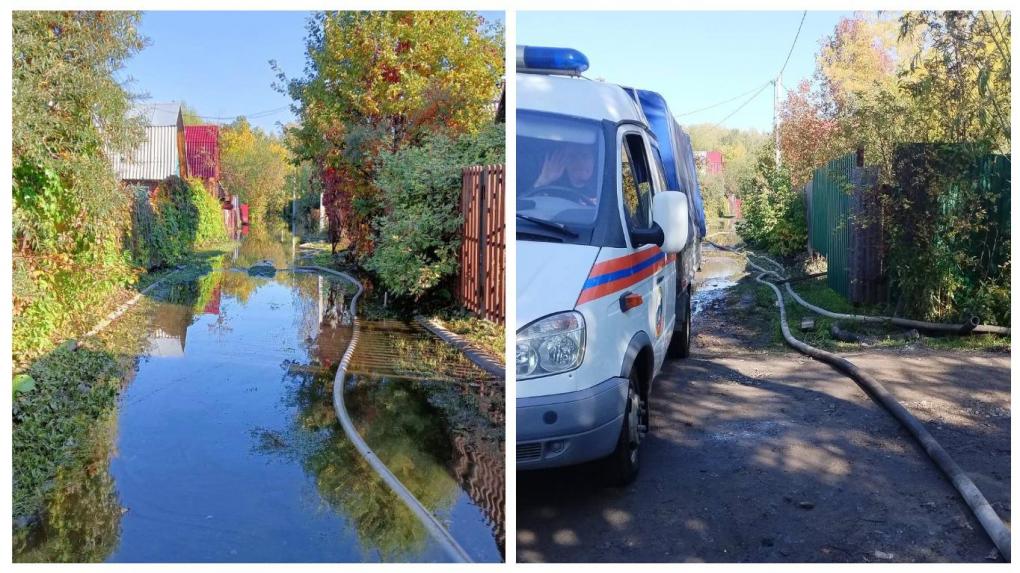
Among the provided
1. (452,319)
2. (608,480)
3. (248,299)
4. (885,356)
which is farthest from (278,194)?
(608,480)

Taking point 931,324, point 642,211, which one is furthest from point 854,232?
point 642,211

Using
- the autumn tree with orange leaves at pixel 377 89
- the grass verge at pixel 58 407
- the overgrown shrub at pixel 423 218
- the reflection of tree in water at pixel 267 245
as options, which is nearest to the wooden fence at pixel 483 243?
the overgrown shrub at pixel 423 218

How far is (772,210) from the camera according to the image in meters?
19.8

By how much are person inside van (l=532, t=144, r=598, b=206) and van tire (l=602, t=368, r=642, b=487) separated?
78cm

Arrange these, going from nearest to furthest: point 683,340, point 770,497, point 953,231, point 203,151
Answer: point 770,497 < point 683,340 < point 953,231 < point 203,151

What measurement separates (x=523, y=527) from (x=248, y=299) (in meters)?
10.5

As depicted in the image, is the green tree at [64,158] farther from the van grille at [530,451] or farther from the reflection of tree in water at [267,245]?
the reflection of tree in water at [267,245]

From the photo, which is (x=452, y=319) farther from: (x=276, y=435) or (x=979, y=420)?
(x=979, y=420)

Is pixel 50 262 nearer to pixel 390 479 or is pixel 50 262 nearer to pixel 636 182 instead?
pixel 390 479

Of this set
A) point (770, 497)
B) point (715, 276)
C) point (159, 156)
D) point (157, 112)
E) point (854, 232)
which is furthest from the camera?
point (715, 276)

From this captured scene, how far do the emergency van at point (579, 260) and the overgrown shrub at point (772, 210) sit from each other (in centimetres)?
1565

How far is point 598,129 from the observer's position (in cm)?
339

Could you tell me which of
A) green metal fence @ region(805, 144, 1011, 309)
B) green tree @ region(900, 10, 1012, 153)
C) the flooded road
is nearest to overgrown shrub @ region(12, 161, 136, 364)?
the flooded road

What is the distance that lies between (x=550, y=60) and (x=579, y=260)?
0.83 meters
